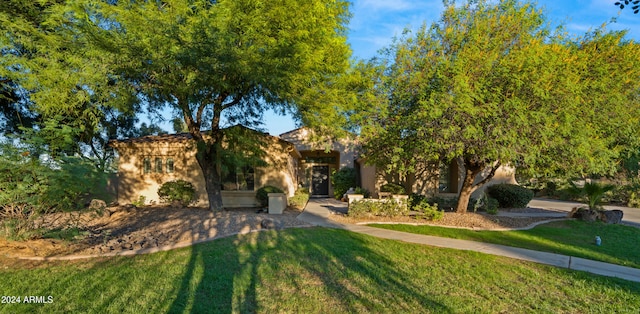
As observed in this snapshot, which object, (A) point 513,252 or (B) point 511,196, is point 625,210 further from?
(A) point 513,252

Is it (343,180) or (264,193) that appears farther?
(343,180)

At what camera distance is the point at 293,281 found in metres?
4.91

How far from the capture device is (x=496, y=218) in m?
12.1

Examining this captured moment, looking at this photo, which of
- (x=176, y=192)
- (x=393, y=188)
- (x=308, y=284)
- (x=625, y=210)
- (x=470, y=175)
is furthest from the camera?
(x=625, y=210)

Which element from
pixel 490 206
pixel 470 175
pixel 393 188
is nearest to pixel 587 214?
pixel 490 206

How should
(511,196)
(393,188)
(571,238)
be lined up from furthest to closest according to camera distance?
1. (393,188)
2. (511,196)
3. (571,238)

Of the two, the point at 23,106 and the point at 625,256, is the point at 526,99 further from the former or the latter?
the point at 23,106

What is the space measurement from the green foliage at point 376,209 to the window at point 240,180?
5998mm

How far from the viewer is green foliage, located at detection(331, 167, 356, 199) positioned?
2064 cm

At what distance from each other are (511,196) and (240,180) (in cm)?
1310

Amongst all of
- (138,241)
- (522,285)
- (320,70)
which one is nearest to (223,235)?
(138,241)

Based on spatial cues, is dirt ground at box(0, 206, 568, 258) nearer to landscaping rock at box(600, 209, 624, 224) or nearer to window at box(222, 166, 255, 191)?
landscaping rock at box(600, 209, 624, 224)

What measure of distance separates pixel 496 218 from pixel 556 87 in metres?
5.27

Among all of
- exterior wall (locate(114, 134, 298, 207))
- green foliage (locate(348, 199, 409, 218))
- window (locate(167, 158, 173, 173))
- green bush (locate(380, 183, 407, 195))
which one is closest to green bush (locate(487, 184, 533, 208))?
green bush (locate(380, 183, 407, 195))
